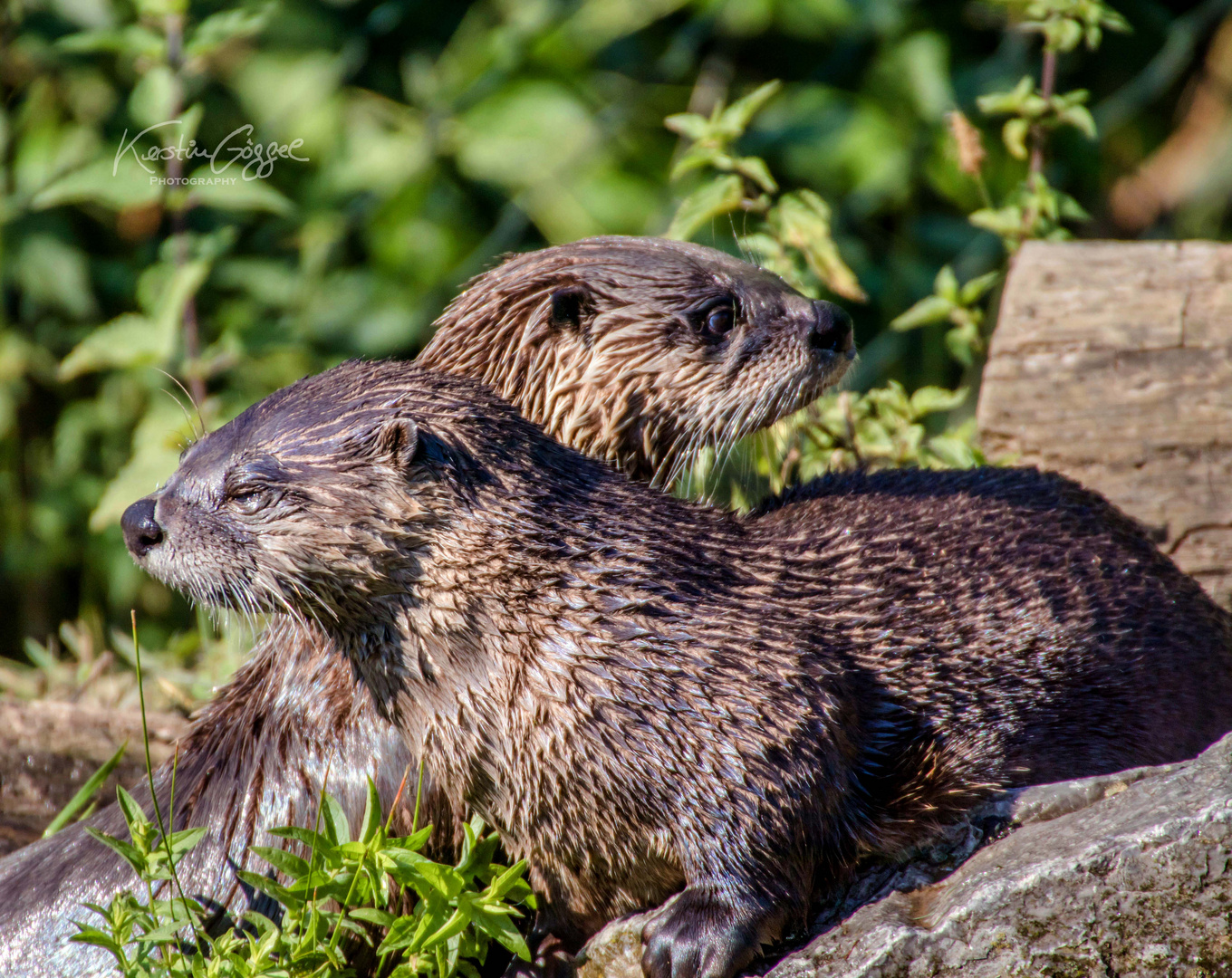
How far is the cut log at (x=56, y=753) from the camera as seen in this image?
3.43 m

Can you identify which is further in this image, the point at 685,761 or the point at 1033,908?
the point at 685,761

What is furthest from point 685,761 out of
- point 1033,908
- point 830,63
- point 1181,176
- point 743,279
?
point 1181,176

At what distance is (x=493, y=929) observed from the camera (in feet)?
7.45

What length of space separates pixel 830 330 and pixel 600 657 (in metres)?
1.04

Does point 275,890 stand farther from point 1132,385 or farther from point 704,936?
point 1132,385

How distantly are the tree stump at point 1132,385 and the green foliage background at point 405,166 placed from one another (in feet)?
4.08

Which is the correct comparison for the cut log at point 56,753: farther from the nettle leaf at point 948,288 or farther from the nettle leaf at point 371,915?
the nettle leaf at point 948,288

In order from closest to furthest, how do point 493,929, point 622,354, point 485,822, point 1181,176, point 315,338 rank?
point 493,929 → point 485,822 → point 622,354 → point 315,338 → point 1181,176

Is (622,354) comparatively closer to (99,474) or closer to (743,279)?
(743,279)

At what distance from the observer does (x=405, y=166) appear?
5.03m

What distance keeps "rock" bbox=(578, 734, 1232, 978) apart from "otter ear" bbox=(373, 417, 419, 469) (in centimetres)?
96

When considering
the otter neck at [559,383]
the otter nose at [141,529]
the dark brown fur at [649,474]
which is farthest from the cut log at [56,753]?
the otter neck at [559,383]

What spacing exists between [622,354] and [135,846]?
1.33 m

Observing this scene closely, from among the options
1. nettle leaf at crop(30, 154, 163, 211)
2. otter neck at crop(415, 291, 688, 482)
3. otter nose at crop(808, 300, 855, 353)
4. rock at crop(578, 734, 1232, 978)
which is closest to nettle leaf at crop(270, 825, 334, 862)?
rock at crop(578, 734, 1232, 978)
